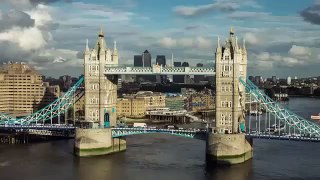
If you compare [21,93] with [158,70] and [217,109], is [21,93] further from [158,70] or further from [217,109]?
[217,109]

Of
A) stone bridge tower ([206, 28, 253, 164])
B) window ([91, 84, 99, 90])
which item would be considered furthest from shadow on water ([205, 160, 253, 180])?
window ([91, 84, 99, 90])

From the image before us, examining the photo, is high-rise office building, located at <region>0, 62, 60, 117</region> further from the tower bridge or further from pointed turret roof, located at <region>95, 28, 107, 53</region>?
pointed turret roof, located at <region>95, 28, 107, 53</region>

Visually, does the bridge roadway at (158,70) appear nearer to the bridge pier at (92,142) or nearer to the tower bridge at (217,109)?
the tower bridge at (217,109)

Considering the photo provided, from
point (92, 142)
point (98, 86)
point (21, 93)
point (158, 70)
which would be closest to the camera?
point (92, 142)

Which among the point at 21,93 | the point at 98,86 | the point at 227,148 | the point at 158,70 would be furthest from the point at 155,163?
the point at 21,93

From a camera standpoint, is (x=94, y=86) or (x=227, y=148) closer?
(x=227, y=148)

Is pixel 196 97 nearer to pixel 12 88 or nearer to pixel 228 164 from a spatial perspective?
pixel 12 88
